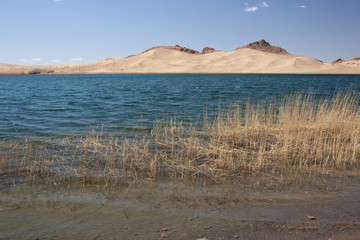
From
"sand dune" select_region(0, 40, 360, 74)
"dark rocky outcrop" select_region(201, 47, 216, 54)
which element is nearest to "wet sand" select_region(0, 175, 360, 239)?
"sand dune" select_region(0, 40, 360, 74)

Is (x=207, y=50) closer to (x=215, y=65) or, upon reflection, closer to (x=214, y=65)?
(x=215, y=65)

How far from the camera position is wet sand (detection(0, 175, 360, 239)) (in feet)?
9.19

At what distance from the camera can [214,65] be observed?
327ft

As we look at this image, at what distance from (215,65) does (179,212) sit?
329ft

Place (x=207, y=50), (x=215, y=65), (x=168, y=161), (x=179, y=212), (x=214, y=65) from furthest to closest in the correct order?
(x=207, y=50) < (x=215, y=65) < (x=214, y=65) < (x=168, y=161) < (x=179, y=212)

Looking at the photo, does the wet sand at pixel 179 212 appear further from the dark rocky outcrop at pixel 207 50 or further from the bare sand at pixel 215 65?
the dark rocky outcrop at pixel 207 50

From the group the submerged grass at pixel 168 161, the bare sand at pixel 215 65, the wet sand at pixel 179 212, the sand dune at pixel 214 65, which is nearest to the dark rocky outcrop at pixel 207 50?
the sand dune at pixel 214 65

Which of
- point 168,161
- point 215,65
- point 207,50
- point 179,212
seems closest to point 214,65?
point 215,65

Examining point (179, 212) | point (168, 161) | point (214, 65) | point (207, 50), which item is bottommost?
point (179, 212)

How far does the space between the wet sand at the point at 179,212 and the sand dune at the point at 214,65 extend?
3563 inches

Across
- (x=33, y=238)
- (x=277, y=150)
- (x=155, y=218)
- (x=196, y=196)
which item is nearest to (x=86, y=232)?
(x=33, y=238)

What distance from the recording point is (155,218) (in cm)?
313

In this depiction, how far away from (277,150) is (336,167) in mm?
1067

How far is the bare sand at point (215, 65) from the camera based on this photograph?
9138 cm
